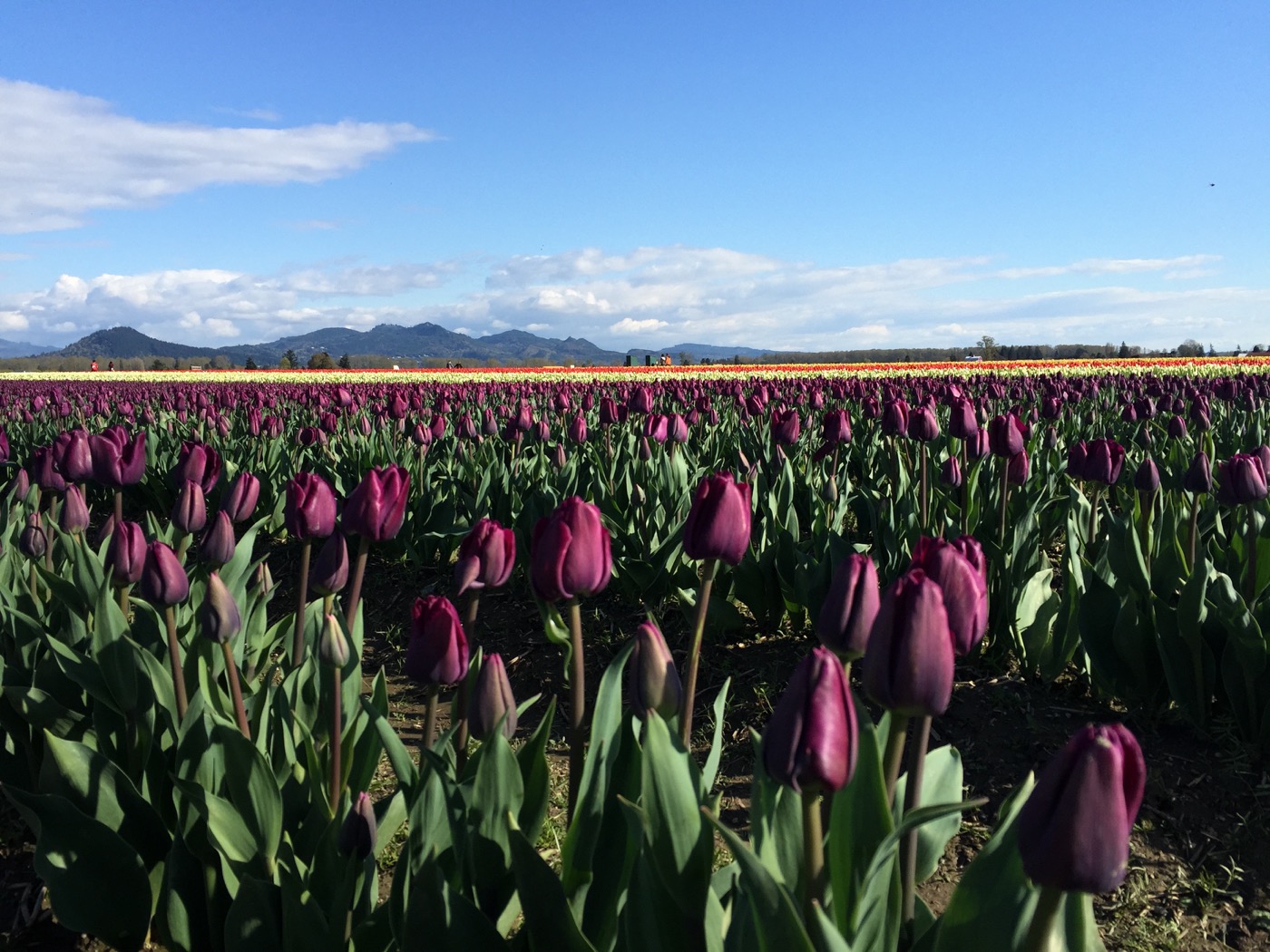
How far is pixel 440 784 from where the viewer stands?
1.56 metres

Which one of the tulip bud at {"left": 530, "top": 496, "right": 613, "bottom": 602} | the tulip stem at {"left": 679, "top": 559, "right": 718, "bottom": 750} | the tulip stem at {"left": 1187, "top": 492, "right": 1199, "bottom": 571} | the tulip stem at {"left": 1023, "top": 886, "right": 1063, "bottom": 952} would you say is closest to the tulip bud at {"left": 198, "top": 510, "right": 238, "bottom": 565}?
the tulip bud at {"left": 530, "top": 496, "right": 613, "bottom": 602}

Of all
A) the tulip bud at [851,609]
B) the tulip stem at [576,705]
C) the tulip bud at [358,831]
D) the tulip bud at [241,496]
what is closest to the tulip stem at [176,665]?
the tulip bud at [241,496]

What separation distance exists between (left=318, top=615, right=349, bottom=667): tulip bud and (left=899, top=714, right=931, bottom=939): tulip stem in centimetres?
109

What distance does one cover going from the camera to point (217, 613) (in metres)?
2.05

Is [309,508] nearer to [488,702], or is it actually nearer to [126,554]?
[126,554]

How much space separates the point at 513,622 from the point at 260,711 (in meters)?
2.28

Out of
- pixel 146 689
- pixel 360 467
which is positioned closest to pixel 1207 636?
pixel 146 689

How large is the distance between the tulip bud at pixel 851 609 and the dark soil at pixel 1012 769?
2.91ft

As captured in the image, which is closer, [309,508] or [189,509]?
[309,508]

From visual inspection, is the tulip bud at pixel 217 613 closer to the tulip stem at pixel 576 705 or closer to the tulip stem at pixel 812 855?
the tulip stem at pixel 576 705

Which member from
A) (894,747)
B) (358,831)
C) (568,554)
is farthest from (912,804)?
(358,831)

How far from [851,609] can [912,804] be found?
289mm

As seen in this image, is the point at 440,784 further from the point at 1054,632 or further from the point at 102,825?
the point at 1054,632

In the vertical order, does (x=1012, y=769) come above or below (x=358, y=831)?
below
